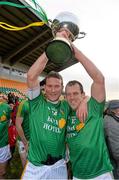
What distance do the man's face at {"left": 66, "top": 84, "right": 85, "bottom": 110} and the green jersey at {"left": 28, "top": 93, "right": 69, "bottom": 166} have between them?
129mm

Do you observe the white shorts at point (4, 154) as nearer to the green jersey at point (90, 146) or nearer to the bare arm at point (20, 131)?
the bare arm at point (20, 131)

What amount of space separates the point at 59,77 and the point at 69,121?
1.52 ft

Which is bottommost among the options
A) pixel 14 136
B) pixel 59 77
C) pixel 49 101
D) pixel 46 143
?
pixel 14 136

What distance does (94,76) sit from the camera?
3148 millimetres

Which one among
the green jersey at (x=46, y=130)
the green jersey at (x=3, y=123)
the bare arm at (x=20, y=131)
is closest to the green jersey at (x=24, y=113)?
the bare arm at (x=20, y=131)

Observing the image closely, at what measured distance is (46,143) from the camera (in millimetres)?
3277

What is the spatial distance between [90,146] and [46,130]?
17.7 inches

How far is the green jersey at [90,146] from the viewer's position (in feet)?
10.5

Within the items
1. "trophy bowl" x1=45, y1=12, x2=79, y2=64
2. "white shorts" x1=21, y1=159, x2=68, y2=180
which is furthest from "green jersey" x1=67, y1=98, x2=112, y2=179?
"trophy bowl" x1=45, y1=12, x2=79, y2=64

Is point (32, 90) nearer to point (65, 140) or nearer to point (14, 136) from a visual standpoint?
point (65, 140)

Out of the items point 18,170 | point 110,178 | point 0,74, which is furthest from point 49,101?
point 0,74

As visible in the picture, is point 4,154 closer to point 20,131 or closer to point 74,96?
point 20,131

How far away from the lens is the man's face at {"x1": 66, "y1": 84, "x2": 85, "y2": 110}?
3328mm

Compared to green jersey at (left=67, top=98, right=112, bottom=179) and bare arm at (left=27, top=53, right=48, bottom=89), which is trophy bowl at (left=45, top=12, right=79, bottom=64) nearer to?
bare arm at (left=27, top=53, right=48, bottom=89)
